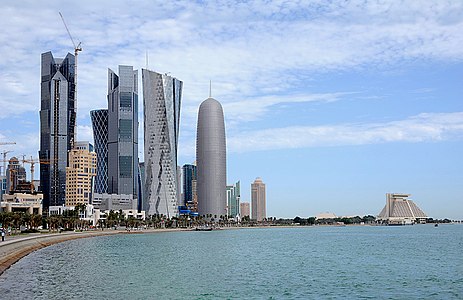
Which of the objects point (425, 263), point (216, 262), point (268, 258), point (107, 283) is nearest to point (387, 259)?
point (425, 263)

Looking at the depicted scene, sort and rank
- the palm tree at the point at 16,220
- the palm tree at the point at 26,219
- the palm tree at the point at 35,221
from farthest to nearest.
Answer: the palm tree at the point at 35,221 → the palm tree at the point at 26,219 → the palm tree at the point at 16,220

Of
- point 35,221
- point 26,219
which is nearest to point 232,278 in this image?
point 26,219

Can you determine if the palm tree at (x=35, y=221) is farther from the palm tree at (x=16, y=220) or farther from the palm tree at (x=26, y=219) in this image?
the palm tree at (x=16, y=220)

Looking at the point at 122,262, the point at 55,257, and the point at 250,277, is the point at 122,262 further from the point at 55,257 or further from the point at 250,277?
the point at 250,277

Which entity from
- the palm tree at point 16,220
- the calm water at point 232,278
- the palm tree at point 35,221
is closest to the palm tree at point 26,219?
the palm tree at point 35,221

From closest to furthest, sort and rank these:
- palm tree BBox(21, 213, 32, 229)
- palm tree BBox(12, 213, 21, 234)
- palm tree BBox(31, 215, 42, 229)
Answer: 1. palm tree BBox(12, 213, 21, 234)
2. palm tree BBox(21, 213, 32, 229)
3. palm tree BBox(31, 215, 42, 229)

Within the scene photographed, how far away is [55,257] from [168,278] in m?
32.3

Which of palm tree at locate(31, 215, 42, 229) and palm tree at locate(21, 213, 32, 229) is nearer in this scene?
palm tree at locate(21, 213, 32, 229)

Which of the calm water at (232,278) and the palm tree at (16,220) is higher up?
the palm tree at (16,220)

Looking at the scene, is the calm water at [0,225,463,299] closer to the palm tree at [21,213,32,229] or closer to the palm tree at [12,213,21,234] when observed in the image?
the palm tree at [12,213,21,234]

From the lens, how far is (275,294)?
163 ft

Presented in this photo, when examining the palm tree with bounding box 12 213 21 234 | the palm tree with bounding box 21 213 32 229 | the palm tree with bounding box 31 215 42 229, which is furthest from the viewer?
the palm tree with bounding box 31 215 42 229

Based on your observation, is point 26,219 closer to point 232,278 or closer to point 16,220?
point 16,220

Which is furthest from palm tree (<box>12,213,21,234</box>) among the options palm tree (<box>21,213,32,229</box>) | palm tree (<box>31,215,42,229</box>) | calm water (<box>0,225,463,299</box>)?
calm water (<box>0,225,463,299</box>)
